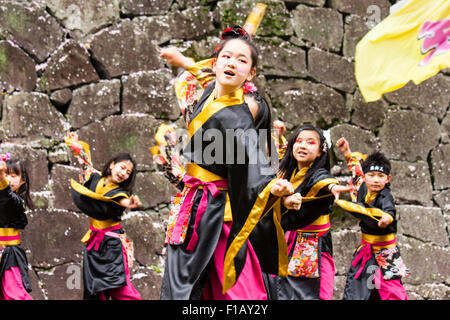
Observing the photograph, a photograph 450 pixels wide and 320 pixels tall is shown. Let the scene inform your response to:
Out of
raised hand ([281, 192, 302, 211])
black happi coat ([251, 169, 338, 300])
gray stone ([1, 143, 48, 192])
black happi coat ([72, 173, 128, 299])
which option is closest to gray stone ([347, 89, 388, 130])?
black happi coat ([251, 169, 338, 300])

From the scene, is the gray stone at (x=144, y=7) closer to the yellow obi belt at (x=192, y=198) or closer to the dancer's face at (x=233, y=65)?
the dancer's face at (x=233, y=65)

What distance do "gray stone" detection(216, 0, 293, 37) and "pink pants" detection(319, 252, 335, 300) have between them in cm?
267

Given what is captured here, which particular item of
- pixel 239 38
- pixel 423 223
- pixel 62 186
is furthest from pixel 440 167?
pixel 239 38

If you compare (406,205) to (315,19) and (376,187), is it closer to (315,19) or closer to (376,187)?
(376,187)

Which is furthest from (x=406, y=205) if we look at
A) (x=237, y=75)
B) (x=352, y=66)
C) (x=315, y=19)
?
(x=237, y=75)

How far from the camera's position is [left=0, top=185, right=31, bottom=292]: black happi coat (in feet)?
13.0

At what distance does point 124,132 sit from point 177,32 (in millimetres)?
1128

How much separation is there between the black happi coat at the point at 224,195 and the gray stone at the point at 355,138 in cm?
346

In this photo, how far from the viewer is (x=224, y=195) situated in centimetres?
243

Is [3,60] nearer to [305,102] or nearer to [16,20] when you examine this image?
[16,20]

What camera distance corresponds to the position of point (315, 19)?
5.87 m

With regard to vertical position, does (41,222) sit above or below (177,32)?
below

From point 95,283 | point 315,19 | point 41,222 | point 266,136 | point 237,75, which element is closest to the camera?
point 237,75

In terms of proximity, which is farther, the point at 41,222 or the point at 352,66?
the point at 352,66
